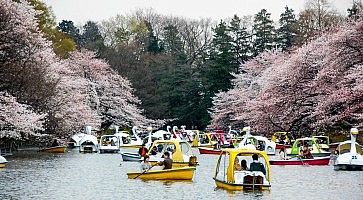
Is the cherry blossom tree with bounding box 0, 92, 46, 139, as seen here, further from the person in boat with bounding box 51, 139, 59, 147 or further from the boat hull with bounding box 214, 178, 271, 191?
the boat hull with bounding box 214, 178, 271, 191

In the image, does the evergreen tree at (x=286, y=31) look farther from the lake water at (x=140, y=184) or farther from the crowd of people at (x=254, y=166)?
the crowd of people at (x=254, y=166)

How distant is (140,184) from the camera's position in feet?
104

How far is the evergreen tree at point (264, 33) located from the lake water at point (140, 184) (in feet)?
177

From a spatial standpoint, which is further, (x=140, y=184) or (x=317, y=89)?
(x=317, y=89)

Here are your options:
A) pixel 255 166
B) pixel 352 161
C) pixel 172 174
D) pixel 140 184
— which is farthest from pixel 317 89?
pixel 255 166

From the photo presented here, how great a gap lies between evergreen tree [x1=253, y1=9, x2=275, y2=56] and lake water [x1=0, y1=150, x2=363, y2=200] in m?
54.0

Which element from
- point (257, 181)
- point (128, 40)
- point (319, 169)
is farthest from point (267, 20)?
point (257, 181)

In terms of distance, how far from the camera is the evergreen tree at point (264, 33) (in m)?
95.3

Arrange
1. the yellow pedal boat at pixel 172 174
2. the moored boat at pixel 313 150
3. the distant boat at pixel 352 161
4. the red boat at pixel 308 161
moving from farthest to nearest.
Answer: the moored boat at pixel 313 150, the red boat at pixel 308 161, the distant boat at pixel 352 161, the yellow pedal boat at pixel 172 174

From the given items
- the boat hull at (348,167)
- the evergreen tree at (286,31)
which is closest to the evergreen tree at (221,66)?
the evergreen tree at (286,31)

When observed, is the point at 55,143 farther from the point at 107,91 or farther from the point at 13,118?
the point at 107,91

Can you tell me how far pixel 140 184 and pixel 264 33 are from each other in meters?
66.4

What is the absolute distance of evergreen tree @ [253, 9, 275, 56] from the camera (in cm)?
9535

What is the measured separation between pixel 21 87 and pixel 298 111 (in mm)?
22303
